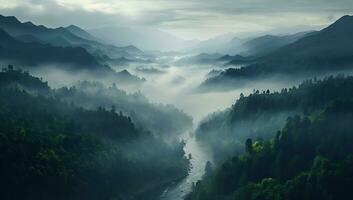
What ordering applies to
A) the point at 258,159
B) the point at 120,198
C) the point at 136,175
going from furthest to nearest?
the point at 136,175 < the point at 120,198 < the point at 258,159

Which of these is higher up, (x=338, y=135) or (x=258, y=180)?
(x=338, y=135)

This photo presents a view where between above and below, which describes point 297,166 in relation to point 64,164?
above

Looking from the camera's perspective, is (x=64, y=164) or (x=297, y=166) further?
(x=64, y=164)

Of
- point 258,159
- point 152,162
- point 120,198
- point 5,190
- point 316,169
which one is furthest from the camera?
point 152,162

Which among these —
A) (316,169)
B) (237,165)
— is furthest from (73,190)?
(316,169)

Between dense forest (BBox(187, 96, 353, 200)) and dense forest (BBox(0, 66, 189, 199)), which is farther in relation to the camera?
dense forest (BBox(0, 66, 189, 199))

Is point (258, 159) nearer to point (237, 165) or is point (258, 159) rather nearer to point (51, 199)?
point (237, 165)

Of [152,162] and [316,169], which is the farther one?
[152,162]

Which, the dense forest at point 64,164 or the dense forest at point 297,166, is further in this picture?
the dense forest at point 64,164
